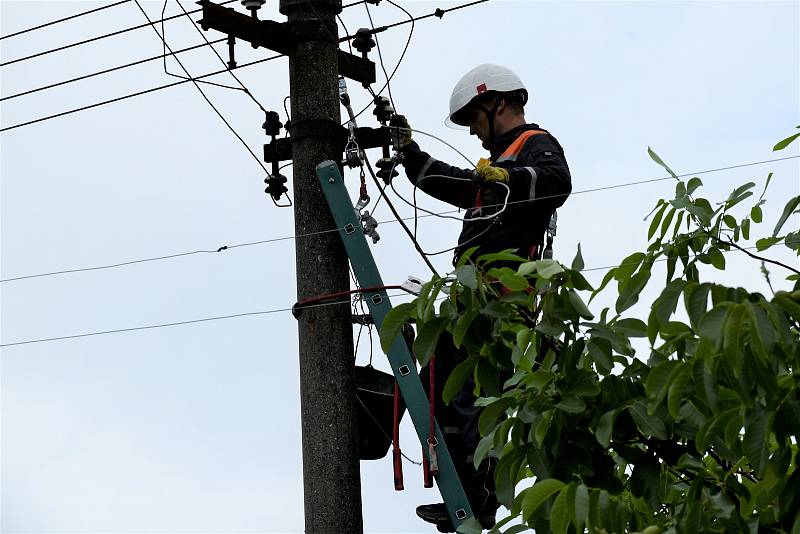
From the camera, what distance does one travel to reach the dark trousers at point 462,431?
21.8 ft

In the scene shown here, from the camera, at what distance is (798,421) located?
14.3ft

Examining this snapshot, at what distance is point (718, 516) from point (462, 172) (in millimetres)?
2850

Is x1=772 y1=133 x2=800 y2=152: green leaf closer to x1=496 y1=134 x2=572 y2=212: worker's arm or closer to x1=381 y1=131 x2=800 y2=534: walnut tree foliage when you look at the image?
x1=381 y1=131 x2=800 y2=534: walnut tree foliage

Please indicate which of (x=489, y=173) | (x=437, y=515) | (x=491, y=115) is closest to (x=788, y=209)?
(x=489, y=173)

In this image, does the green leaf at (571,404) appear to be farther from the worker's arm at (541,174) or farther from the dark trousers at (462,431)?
the worker's arm at (541,174)

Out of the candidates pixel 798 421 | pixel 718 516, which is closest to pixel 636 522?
pixel 718 516

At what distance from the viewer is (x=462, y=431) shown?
669 cm

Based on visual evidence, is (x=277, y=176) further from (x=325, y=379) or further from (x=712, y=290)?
(x=712, y=290)

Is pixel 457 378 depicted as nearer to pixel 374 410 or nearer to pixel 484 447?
pixel 484 447

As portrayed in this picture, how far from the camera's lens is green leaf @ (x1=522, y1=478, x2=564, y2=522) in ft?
14.7

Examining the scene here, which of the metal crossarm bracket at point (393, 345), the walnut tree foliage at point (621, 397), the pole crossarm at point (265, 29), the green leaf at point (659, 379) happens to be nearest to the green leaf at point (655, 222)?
the walnut tree foliage at point (621, 397)

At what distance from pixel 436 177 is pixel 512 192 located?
47 centimetres

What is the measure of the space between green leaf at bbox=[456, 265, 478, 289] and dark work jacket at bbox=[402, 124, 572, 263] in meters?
1.69

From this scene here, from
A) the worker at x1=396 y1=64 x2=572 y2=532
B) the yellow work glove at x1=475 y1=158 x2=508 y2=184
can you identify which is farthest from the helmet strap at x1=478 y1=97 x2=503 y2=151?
the yellow work glove at x1=475 y1=158 x2=508 y2=184
